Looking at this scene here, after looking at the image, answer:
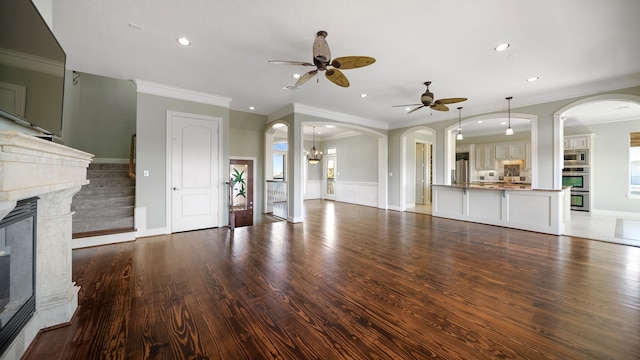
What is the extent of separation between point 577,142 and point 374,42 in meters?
8.28

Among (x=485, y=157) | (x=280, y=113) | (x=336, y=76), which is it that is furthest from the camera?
(x=485, y=157)

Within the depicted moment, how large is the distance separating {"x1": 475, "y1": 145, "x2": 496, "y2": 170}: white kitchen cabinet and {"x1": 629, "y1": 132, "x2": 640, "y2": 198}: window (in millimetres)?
3156

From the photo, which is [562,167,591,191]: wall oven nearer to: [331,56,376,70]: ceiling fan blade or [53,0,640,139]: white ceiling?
[53,0,640,139]: white ceiling

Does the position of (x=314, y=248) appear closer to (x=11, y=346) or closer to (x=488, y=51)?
(x=11, y=346)

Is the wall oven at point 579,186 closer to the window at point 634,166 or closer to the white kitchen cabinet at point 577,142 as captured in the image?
the white kitchen cabinet at point 577,142

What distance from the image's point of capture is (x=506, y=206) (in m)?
5.40

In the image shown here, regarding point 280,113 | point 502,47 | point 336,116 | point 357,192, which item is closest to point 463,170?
point 357,192

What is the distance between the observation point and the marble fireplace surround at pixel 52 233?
1.34 metres

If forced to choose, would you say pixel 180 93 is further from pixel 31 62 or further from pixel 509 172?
pixel 509 172

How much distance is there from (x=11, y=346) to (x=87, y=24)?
3194 mm

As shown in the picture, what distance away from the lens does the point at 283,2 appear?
2.35 meters

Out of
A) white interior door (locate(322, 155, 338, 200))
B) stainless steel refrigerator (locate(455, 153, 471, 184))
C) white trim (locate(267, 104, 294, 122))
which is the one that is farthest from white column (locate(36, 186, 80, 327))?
stainless steel refrigerator (locate(455, 153, 471, 184))

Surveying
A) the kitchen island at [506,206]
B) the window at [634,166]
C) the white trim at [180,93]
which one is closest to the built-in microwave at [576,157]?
the window at [634,166]

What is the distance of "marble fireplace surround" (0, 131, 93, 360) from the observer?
1342 mm
